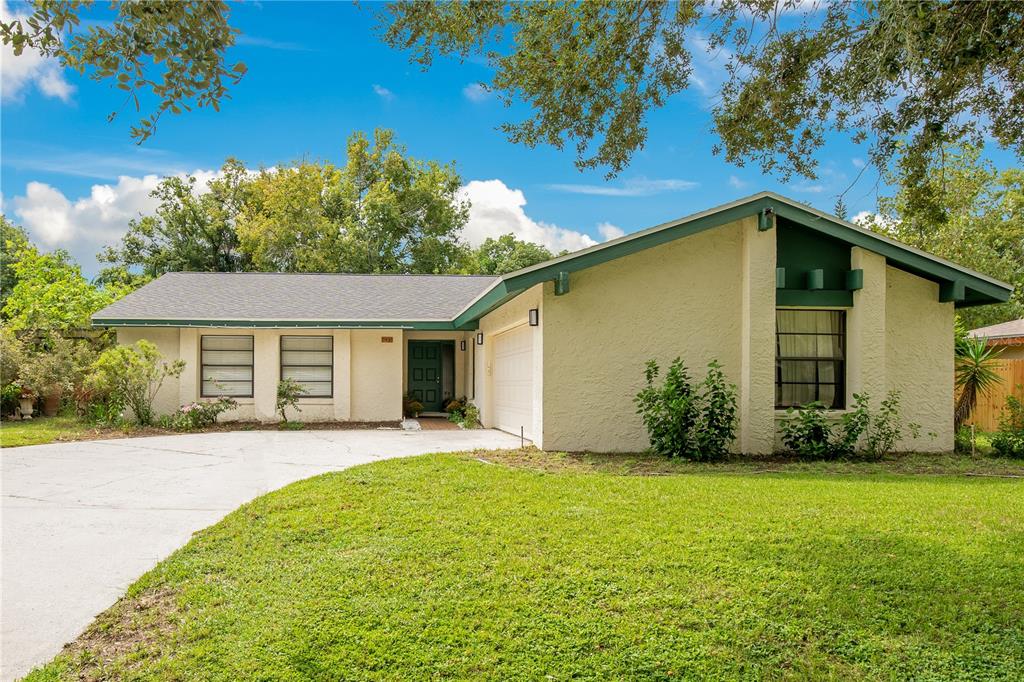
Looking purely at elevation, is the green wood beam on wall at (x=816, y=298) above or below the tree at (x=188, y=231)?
below

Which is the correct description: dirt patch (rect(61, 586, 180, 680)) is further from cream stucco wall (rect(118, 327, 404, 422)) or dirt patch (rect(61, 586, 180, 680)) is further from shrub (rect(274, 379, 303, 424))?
cream stucco wall (rect(118, 327, 404, 422))

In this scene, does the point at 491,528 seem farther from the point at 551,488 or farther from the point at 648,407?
the point at 648,407

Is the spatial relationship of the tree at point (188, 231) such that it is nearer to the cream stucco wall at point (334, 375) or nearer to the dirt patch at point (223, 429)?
the cream stucco wall at point (334, 375)

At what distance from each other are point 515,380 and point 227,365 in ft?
24.6

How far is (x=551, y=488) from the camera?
295 inches

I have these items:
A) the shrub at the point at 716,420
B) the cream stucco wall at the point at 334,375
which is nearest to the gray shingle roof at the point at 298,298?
the cream stucco wall at the point at 334,375

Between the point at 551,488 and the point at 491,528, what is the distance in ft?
5.97

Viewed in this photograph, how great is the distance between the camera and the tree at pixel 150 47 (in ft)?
13.6

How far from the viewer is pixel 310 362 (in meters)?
16.1

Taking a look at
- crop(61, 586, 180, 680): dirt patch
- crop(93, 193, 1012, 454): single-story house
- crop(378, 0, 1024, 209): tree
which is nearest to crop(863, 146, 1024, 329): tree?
crop(93, 193, 1012, 454): single-story house

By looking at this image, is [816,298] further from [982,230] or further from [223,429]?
[982,230]

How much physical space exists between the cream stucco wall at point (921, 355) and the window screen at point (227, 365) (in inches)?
539

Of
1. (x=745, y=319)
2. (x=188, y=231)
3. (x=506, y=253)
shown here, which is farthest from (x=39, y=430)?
(x=506, y=253)

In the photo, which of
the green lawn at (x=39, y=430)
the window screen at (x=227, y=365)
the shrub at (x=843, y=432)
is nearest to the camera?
the shrub at (x=843, y=432)
